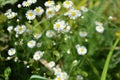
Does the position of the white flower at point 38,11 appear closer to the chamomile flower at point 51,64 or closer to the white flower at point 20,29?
the white flower at point 20,29

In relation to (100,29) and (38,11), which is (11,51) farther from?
(100,29)

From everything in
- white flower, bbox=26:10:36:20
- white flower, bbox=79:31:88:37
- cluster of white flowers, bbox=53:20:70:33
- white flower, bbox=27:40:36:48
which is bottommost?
white flower, bbox=27:40:36:48

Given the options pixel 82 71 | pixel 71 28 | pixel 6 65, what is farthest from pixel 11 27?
pixel 82 71

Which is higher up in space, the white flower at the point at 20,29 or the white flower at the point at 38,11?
the white flower at the point at 38,11

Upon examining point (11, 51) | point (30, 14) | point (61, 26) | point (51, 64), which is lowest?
point (51, 64)

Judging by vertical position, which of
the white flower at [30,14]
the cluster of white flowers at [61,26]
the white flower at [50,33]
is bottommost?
the white flower at [50,33]

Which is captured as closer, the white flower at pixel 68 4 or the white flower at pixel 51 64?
the white flower at pixel 51 64

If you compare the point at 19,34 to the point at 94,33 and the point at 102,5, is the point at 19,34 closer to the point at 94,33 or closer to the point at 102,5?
the point at 94,33

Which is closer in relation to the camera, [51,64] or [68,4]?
[51,64]

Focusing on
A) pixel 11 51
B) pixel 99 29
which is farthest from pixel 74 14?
pixel 11 51

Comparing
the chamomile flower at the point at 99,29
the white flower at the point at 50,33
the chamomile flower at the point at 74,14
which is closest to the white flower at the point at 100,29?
the chamomile flower at the point at 99,29

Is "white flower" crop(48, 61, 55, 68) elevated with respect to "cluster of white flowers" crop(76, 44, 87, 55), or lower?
lower

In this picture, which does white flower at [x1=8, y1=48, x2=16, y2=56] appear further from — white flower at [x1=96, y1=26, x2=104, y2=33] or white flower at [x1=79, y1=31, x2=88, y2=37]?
white flower at [x1=96, y1=26, x2=104, y2=33]

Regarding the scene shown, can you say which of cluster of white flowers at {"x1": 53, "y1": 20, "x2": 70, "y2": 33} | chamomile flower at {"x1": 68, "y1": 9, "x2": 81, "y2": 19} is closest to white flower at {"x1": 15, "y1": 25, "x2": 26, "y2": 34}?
cluster of white flowers at {"x1": 53, "y1": 20, "x2": 70, "y2": 33}
